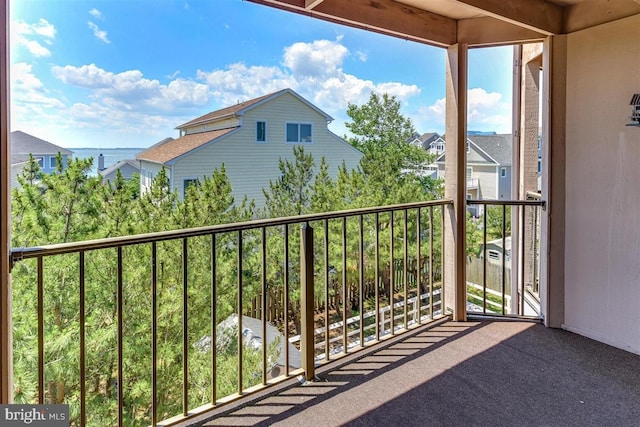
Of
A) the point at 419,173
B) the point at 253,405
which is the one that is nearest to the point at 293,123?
the point at 419,173

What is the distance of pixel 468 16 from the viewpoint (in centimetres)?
268

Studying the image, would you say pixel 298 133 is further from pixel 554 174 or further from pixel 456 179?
pixel 554 174

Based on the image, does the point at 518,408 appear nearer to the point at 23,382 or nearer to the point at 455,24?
the point at 455,24

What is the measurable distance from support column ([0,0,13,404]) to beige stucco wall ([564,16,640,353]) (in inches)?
117

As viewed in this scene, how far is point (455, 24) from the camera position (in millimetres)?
2740

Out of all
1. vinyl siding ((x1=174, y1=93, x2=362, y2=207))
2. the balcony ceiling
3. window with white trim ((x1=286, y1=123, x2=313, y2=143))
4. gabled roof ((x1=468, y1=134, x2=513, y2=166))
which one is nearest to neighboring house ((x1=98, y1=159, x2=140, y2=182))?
vinyl siding ((x1=174, y1=93, x2=362, y2=207))

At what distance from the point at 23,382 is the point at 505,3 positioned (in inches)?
177

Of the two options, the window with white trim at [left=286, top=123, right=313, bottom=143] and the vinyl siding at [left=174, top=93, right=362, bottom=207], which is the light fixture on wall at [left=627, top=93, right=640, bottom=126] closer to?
the vinyl siding at [left=174, top=93, right=362, bottom=207]

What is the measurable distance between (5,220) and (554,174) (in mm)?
2993

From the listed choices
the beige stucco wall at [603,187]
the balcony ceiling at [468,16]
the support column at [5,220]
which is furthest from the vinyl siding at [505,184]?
the support column at [5,220]

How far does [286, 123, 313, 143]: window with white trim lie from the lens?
6.54 m

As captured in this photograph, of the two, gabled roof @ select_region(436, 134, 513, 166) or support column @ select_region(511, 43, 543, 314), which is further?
gabled roof @ select_region(436, 134, 513, 166)

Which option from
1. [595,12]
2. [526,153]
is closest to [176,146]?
[526,153]

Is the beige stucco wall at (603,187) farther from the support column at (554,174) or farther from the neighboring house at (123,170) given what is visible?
the neighboring house at (123,170)
